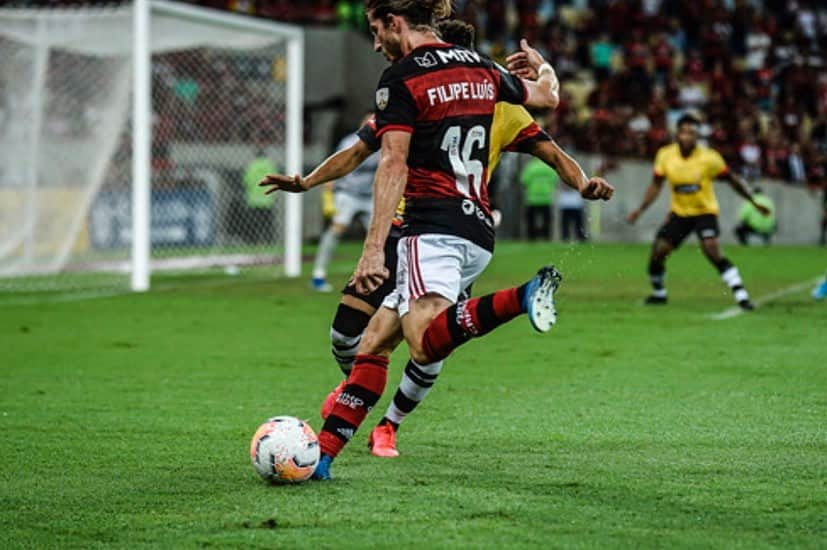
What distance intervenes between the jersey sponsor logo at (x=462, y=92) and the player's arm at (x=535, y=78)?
25 cm

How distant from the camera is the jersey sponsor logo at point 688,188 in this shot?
1563cm

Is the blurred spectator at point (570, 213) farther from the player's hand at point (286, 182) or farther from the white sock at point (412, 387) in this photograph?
the player's hand at point (286, 182)

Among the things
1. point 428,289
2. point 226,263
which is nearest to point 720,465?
point 428,289

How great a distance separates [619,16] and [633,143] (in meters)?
4.66

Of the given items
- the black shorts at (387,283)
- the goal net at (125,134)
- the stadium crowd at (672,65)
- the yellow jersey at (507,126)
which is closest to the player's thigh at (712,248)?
the goal net at (125,134)

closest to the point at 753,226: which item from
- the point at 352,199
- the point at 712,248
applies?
the point at 352,199

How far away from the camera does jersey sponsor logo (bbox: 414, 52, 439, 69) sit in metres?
5.95

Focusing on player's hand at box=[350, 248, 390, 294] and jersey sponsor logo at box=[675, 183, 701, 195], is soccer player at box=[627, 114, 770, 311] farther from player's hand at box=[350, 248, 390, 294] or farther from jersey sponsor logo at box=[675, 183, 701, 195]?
player's hand at box=[350, 248, 390, 294]

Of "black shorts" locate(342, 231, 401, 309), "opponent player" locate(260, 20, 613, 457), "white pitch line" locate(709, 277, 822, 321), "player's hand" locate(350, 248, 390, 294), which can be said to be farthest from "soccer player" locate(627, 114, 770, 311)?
"player's hand" locate(350, 248, 390, 294)

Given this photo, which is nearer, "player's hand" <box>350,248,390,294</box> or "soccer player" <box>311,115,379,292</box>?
"player's hand" <box>350,248,390,294</box>

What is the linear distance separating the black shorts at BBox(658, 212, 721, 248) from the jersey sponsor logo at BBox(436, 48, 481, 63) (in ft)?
31.8

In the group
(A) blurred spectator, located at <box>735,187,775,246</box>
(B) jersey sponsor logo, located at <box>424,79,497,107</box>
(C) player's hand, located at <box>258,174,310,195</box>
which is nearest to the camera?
(B) jersey sponsor logo, located at <box>424,79,497,107</box>

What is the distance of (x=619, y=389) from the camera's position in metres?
9.12

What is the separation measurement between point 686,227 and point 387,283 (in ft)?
29.9
